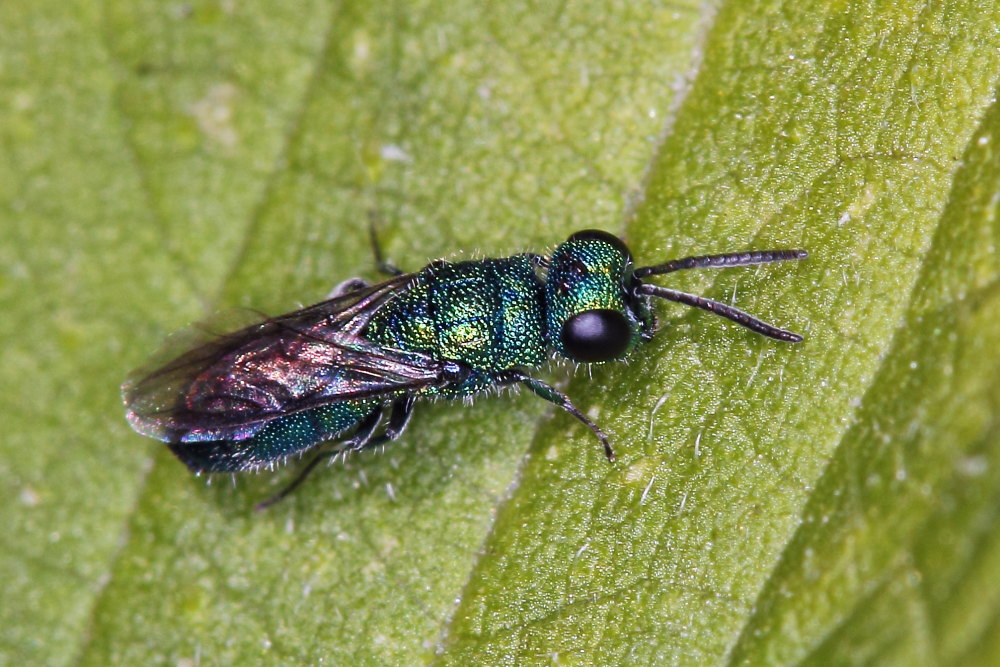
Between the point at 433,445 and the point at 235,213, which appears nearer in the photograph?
the point at 433,445

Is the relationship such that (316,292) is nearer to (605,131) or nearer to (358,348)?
(358,348)

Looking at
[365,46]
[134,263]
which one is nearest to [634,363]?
[365,46]

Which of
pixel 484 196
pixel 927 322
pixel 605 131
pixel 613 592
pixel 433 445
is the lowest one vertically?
pixel 613 592

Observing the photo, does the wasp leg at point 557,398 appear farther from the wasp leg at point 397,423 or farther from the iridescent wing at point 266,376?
the wasp leg at point 397,423

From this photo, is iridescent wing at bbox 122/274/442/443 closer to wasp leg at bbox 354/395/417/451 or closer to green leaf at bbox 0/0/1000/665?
wasp leg at bbox 354/395/417/451

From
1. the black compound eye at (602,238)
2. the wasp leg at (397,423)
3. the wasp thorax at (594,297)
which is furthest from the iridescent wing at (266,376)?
the black compound eye at (602,238)

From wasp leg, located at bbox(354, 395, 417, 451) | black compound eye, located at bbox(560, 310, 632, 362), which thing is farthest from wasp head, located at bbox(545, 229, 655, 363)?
wasp leg, located at bbox(354, 395, 417, 451)

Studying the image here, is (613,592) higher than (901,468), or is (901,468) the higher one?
(901,468)
